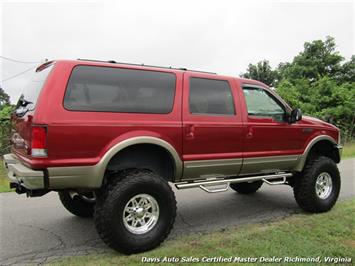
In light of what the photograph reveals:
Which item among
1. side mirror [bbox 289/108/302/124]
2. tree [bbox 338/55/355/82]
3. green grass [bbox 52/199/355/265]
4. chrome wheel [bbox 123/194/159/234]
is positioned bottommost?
green grass [bbox 52/199/355/265]

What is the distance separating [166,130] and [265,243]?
5.73 ft

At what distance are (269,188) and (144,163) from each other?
4.11 m

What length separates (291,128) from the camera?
529 cm

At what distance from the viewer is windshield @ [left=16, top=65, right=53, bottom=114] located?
374 cm

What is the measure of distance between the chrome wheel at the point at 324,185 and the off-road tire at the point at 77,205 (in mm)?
3577

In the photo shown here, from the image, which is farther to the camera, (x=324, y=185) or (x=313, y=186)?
(x=324, y=185)

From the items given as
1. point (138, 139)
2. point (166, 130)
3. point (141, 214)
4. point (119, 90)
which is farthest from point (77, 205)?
point (119, 90)

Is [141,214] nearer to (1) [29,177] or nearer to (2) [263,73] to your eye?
(1) [29,177]

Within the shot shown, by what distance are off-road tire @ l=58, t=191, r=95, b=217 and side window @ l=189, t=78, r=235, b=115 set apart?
6.99 ft

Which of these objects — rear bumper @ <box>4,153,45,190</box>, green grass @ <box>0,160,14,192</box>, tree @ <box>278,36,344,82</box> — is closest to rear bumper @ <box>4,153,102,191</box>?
rear bumper @ <box>4,153,45,190</box>

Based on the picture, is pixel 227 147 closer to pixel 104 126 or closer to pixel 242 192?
pixel 104 126

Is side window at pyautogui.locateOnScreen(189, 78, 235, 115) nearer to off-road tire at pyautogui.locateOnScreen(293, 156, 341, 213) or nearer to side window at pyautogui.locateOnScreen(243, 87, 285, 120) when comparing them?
side window at pyautogui.locateOnScreen(243, 87, 285, 120)

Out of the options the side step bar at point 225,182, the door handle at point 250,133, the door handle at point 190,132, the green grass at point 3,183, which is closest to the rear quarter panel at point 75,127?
the door handle at point 190,132

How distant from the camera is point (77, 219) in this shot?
5.11 metres
